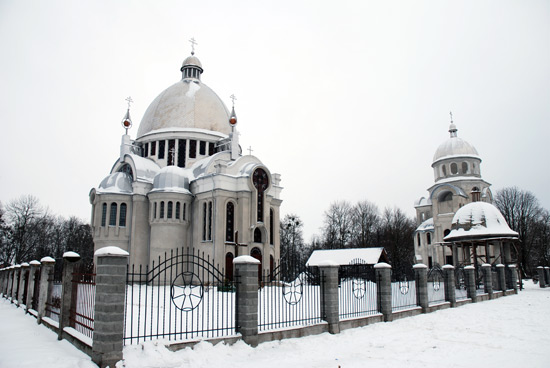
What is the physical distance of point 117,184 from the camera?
100 feet

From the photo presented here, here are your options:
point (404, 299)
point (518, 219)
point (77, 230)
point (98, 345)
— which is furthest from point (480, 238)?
point (77, 230)

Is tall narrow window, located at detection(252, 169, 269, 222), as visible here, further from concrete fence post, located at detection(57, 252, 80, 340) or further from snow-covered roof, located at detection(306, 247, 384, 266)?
concrete fence post, located at detection(57, 252, 80, 340)

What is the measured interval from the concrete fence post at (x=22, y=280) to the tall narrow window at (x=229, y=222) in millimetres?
13147

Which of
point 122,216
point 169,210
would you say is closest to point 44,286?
point 169,210

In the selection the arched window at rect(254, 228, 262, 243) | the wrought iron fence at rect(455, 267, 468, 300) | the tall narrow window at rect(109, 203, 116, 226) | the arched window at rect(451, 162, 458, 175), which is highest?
the arched window at rect(451, 162, 458, 175)

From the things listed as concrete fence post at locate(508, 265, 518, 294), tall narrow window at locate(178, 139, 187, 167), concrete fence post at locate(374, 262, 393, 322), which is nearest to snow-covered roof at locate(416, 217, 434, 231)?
concrete fence post at locate(508, 265, 518, 294)

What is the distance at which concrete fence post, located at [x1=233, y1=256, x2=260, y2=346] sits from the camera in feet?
30.7

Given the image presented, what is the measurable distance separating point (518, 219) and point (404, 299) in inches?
1611

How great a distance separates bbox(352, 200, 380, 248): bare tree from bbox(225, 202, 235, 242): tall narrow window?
30.6 m

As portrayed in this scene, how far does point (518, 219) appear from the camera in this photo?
166ft

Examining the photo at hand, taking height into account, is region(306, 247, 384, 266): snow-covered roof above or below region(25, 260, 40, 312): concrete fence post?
above

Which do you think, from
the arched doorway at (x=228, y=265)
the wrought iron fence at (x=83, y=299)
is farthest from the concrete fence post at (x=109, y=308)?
the arched doorway at (x=228, y=265)

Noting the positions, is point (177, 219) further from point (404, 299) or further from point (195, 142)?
point (404, 299)

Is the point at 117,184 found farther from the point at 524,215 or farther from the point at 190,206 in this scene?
the point at 524,215
